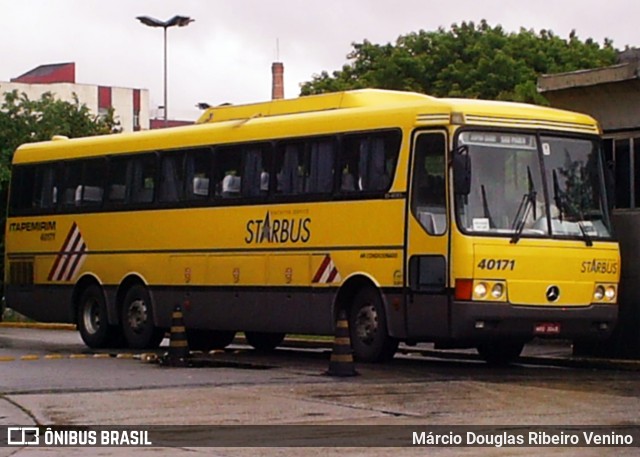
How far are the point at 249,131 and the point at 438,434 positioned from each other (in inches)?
438

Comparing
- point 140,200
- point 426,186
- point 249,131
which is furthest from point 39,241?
point 426,186

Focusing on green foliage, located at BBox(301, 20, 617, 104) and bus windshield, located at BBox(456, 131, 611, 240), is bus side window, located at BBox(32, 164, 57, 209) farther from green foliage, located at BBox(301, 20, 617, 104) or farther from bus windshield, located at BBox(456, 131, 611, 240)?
green foliage, located at BBox(301, 20, 617, 104)

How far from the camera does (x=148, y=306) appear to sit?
82.6ft

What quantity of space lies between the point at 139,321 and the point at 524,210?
8.00m

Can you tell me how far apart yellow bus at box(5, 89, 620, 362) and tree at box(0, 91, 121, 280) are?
19.9 m

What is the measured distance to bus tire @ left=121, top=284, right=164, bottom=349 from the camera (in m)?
25.2

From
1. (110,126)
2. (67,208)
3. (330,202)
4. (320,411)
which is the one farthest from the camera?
(110,126)

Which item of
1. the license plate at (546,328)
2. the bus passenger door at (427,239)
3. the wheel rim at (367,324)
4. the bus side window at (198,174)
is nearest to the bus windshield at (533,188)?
the bus passenger door at (427,239)

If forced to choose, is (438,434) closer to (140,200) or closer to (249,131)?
(249,131)

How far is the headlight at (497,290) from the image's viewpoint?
1939 cm

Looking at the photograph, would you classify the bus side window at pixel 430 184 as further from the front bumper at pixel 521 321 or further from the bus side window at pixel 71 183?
the bus side window at pixel 71 183

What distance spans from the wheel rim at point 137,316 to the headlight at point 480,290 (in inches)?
297

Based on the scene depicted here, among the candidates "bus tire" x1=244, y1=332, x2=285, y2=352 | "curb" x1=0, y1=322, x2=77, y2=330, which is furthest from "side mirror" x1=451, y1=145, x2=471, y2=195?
"curb" x1=0, y1=322, x2=77, y2=330

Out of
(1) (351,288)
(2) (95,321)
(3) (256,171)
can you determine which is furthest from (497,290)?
(2) (95,321)
